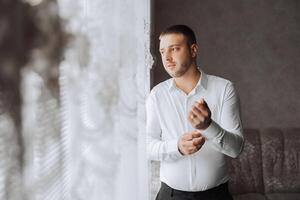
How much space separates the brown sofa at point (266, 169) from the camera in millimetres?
2861

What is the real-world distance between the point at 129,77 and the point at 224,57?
2686mm

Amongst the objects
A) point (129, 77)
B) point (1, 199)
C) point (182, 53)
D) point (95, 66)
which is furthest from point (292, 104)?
point (1, 199)

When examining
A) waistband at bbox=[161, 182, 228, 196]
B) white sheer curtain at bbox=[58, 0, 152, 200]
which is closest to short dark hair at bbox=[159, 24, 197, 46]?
waistband at bbox=[161, 182, 228, 196]

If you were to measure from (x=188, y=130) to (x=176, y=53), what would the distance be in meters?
0.27

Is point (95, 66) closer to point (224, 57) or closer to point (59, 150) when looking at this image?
point (59, 150)

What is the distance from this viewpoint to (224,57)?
3.23 meters

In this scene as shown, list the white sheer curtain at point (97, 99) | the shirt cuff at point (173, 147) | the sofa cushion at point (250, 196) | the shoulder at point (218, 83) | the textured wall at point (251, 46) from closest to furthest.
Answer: the white sheer curtain at point (97, 99), the shirt cuff at point (173, 147), the shoulder at point (218, 83), the sofa cushion at point (250, 196), the textured wall at point (251, 46)

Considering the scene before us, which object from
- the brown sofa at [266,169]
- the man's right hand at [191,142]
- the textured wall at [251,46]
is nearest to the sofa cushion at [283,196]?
the brown sofa at [266,169]

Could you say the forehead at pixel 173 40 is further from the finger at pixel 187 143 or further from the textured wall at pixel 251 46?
the textured wall at pixel 251 46

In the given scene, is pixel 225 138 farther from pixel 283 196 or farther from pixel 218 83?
pixel 283 196

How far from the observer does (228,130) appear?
1.28 metres

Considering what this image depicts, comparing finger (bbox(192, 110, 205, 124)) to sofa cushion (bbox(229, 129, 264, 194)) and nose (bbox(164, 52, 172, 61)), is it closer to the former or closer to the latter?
nose (bbox(164, 52, 172, 61))

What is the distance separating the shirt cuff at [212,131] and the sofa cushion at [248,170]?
1.75 meters

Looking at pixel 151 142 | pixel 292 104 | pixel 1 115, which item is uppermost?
pixel 1 115
